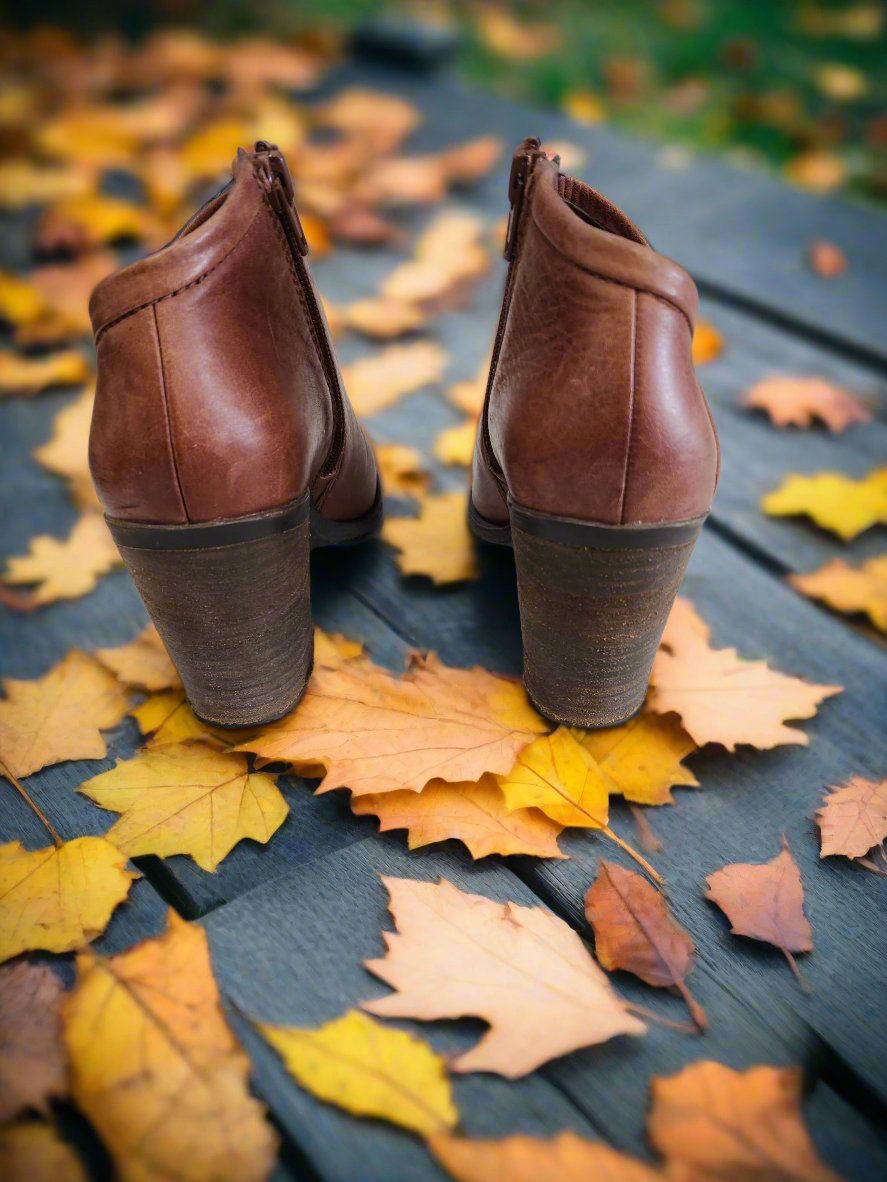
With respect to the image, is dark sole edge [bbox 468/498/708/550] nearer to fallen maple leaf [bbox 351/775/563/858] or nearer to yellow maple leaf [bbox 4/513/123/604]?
fallen maple leaf [bbox 351/775/563/858]

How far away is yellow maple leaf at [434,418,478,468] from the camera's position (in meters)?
1.51

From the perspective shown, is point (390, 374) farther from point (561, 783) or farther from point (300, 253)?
point (561, 783)

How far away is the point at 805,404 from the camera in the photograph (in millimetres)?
1587

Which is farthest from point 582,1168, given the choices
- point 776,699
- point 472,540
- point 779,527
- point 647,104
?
point 647,104

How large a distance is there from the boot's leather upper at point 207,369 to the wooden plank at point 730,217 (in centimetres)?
122

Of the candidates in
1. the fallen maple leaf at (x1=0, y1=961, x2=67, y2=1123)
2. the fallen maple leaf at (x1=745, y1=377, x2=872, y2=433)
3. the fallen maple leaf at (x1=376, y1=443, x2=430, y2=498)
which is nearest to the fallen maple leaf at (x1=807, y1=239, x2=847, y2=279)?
the fallen maple leaf at (x1=745, y1=377, x2=872, y2=433)

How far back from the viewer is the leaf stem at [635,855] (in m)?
0.92

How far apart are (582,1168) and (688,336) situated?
0.69 metres

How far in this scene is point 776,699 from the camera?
3.58 feet

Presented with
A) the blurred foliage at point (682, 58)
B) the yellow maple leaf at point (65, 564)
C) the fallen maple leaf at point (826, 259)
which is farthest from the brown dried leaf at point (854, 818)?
the blurred foliage at point (682, 58)

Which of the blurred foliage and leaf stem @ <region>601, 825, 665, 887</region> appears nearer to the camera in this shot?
leaf stem @ <region>601, 825, 665, 887</region>

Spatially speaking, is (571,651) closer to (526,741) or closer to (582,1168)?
(526,741)

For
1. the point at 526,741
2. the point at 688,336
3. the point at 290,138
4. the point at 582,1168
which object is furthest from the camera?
the point at 290,138

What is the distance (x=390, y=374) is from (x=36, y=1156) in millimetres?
1283
